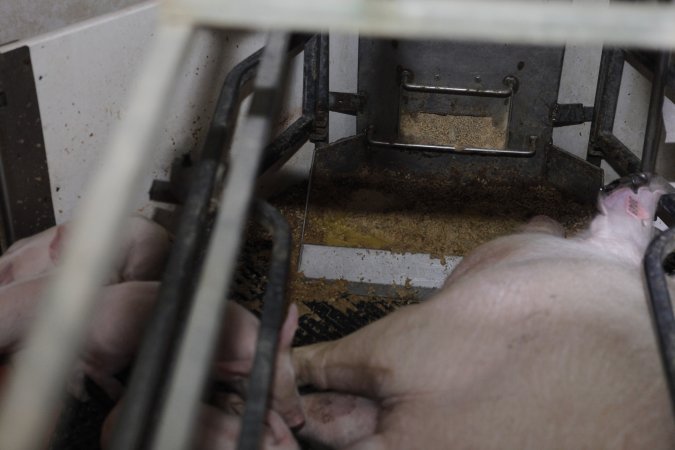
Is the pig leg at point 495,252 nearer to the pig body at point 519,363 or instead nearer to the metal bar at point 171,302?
the pig body at point 519,363

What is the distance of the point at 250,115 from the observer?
3.14ft

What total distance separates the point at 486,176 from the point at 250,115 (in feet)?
5.44

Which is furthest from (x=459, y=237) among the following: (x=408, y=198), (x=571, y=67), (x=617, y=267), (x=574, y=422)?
(x=574, y=422)

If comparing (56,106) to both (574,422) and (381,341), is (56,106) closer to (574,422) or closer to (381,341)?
(381,341)

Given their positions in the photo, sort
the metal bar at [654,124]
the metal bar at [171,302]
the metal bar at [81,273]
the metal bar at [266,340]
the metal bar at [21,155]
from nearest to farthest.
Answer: the metal bar at [81,273] → the metal bar at [171,302] → the metal bar at [266,340] → the metal bar at [21,155] → the metal bar at [654,124]

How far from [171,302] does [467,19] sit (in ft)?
1.82

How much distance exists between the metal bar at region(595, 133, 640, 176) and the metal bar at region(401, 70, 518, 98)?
0.32m

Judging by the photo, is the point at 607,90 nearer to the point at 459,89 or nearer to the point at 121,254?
the point at 459,89

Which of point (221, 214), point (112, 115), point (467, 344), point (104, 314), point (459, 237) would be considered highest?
point (221, 214)

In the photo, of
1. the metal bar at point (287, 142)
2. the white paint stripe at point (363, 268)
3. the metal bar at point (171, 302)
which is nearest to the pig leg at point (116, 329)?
the metal bar at point (171, 302)

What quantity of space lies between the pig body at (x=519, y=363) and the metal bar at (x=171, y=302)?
1.20 ft

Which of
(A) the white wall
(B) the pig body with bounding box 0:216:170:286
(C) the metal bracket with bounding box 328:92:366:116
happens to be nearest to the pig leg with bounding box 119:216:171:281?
(B) the pig body with bounding box 0:216:170:286

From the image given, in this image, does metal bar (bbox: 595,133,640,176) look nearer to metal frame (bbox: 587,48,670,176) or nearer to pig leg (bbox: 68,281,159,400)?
metal frame (bbox: 587,48,670,176)

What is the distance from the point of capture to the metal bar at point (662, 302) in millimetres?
1133
